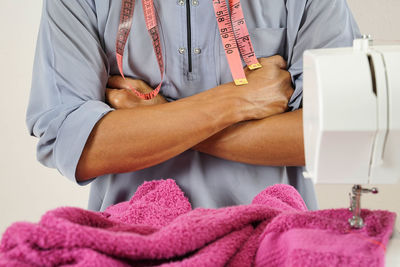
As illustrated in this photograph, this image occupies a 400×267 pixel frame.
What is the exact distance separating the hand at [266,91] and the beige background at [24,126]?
1.22m

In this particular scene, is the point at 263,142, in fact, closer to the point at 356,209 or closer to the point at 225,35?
the point at 225,35

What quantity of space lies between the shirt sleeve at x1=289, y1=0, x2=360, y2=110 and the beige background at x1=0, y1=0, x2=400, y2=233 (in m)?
1.08

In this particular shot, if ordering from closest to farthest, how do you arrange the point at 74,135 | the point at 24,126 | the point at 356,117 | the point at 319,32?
the point at 356,117 < the point at 74,135 < the point at 319,32 < the point at 24,126

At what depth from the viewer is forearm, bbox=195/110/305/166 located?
144 centimetres

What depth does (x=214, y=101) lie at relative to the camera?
143 cm

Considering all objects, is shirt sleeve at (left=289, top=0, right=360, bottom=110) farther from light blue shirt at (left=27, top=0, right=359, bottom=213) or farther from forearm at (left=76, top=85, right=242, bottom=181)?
forearm at (left=76, top=85, right=242, bottom=181)

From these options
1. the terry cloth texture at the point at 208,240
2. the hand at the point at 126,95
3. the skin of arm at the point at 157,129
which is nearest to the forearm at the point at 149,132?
the skin of arm at the point at 157,129

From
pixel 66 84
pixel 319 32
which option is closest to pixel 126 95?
pixel 66 84

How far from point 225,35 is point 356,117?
799 mm

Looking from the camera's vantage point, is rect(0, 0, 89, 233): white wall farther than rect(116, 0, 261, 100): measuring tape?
Yes

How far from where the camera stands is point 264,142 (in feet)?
4.77

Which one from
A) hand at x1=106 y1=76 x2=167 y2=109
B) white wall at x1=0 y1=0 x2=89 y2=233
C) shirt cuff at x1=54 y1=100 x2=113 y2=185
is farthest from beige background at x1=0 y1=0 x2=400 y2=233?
shirt cuff at x1=54 y1=100 x2=113 y2=185

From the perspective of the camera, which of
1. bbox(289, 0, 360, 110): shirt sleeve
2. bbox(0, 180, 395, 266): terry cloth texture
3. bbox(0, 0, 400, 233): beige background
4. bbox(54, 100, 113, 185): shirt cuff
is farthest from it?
bbox(0, 0, 400, 233): beige background

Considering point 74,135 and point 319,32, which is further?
point 319,32
